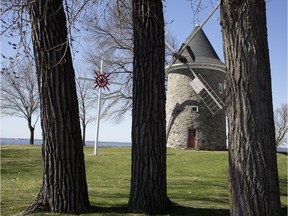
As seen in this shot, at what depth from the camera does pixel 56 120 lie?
5.21 meters

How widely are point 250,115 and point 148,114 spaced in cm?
213

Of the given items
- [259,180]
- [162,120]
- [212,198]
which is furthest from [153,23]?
[212,198]

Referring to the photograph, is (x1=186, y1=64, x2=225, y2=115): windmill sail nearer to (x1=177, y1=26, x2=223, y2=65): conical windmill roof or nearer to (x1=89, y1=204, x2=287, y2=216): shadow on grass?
(x1=177, y1=26, x2=223, y2=65): conical windmill roof

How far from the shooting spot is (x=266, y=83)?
3.55 meters

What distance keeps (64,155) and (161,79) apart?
6.26 ft

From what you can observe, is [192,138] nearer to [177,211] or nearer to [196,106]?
[196,106]

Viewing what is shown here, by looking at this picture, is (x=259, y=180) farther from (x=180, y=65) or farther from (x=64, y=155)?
(x=180, y=65)

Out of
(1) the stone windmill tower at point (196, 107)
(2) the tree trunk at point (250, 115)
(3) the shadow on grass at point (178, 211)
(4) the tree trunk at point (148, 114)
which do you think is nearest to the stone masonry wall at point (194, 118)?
(1) the stone windmill tower at point (196, 107)

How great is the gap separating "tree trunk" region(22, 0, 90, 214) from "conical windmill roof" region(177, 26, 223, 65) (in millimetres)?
22805

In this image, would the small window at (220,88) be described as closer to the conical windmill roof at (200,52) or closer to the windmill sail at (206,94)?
the windmill sail at (206,94)

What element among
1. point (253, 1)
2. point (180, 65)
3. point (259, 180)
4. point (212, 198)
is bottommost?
point (212, 198)

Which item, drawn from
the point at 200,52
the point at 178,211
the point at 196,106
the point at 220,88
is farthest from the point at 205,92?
the point at 178,211

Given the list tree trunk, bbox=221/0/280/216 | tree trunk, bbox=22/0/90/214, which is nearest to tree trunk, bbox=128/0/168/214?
tree trunk, bbox=22/0/90/214

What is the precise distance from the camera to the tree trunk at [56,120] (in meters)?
5.16
